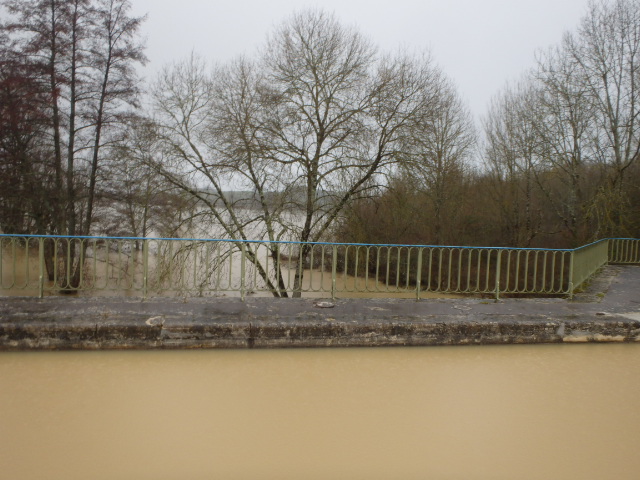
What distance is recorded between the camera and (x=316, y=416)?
3105mm

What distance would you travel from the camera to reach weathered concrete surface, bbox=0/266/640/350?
4.37 meters

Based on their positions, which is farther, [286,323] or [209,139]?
[209,139]

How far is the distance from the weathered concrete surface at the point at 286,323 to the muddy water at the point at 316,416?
0.19 m

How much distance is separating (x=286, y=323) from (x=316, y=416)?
5.32 ft

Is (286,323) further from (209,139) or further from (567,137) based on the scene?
(567,137)

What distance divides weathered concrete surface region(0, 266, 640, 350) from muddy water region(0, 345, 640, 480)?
19cm

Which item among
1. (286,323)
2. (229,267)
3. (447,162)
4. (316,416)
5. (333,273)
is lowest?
(316,416)

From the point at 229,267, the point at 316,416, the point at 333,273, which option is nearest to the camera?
the point at 316,416

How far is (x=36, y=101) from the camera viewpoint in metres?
13.4

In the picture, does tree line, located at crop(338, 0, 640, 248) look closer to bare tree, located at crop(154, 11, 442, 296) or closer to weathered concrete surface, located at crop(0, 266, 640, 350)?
bare tree, located at crop(154, 11, 442, 296)

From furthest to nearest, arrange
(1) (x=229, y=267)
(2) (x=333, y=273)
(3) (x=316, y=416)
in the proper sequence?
1. (1) (x=229, y=267)
2. (2) (x=333, y=273)
3. (3) (x=316, y=416)

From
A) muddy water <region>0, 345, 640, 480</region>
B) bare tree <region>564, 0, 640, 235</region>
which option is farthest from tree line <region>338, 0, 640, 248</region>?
muddy water <region>0, 345, 640, 480</region>

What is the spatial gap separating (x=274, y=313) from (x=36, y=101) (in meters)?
12.6

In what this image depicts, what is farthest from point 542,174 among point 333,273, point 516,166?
point 333,273
